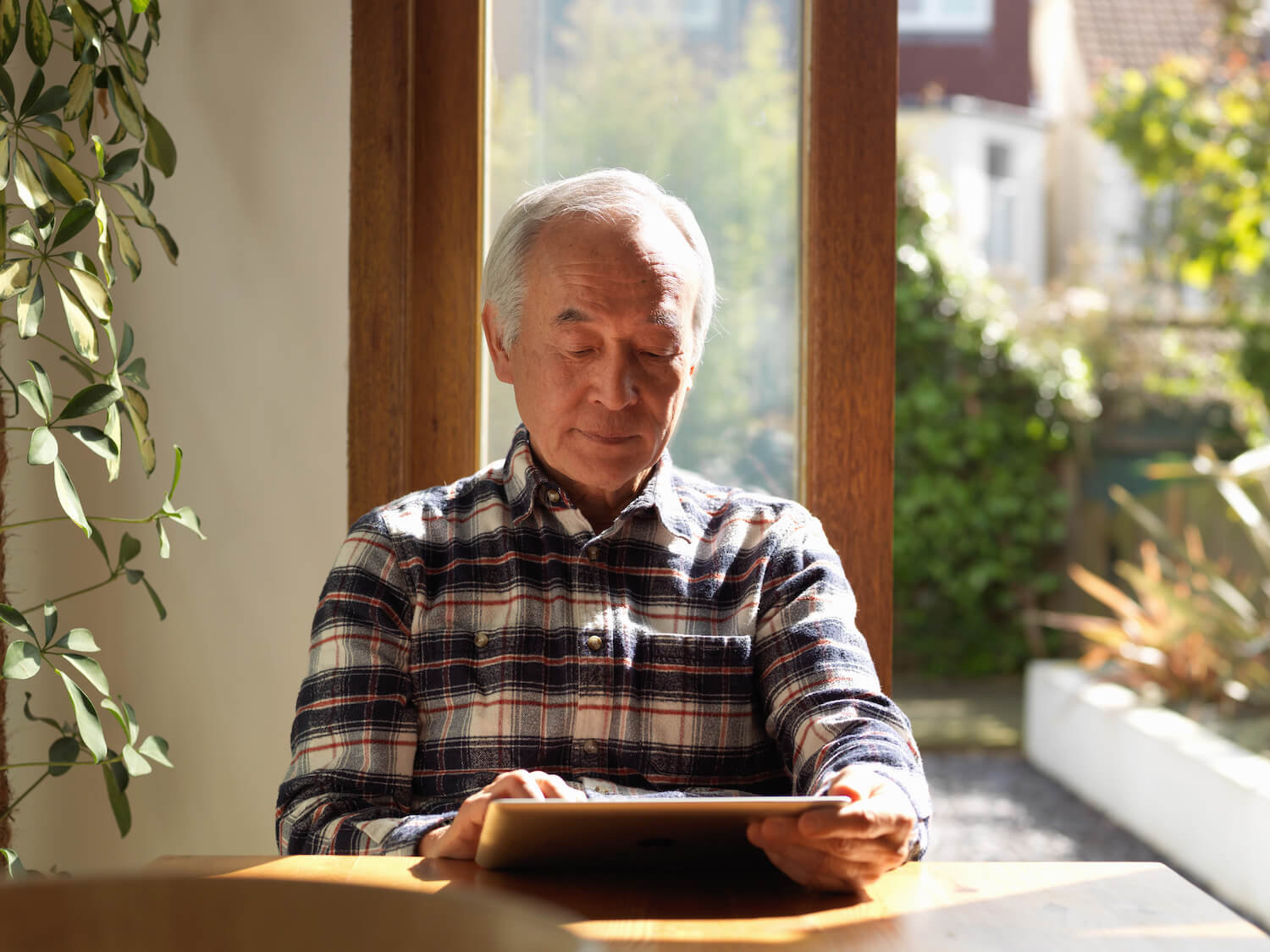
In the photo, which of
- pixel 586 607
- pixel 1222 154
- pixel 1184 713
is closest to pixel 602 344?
pixel 586 607

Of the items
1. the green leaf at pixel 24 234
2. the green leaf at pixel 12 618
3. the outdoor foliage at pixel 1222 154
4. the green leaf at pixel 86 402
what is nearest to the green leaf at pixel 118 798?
the green leaf at pixel 12 618

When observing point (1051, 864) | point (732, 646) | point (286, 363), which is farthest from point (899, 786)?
point (286, 363)

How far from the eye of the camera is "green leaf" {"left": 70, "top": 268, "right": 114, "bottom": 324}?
1.55m

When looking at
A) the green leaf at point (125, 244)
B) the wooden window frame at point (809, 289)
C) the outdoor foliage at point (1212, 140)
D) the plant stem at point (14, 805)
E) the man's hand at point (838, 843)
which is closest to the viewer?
the man's hand at point (838, 843)

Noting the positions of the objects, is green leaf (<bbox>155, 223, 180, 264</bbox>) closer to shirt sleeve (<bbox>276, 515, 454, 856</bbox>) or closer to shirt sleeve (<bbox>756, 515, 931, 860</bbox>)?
shirt sleeve (<bbox>276, 515, 454, 856</bbox>)

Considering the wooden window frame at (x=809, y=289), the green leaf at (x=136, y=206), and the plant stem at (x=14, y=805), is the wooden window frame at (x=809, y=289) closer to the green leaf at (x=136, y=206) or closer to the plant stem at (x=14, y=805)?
the green leaf at (x=136, y=206)

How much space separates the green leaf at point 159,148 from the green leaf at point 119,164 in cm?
7

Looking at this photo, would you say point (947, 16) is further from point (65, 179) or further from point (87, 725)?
point (87, 725)

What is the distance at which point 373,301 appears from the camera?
1883mm

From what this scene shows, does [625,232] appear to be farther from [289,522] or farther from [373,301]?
[289,522]

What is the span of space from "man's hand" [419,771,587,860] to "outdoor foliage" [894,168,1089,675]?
518cm

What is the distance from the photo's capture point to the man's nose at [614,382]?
149 cm

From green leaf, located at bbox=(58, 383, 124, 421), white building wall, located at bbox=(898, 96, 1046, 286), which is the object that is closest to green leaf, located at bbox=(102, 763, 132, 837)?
green leaf, located at bbox=(58, 383, 124, 421)

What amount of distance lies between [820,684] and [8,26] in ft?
4.23
